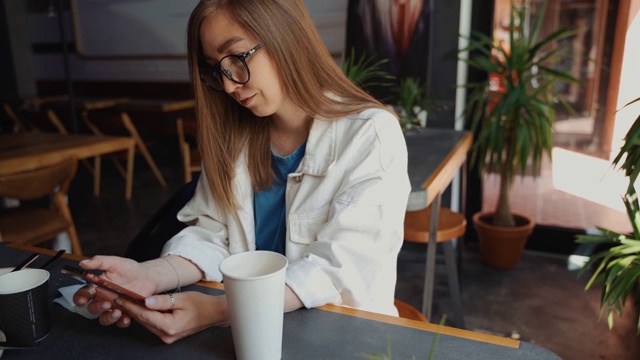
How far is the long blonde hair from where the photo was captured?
109 centimetres

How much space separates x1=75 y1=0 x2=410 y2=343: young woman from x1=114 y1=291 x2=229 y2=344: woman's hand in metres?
0.03

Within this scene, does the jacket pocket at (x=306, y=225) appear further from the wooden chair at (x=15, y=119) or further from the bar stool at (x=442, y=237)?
the wooden chair at (x=15, y=119)

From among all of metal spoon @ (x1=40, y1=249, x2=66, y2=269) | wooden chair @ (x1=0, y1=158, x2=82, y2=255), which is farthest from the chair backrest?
metal spoon @ (x1=40, y1=249, x2=66, y2=269)

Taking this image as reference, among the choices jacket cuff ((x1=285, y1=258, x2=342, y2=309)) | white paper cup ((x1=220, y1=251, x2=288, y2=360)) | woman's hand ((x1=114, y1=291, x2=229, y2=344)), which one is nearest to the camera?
white paper cup ((x1=220, y1=251, x2=288, y2=360))

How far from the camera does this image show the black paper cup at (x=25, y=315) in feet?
2.59

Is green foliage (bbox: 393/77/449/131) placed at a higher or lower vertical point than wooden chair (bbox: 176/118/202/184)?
higher

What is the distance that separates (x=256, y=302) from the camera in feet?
2.23

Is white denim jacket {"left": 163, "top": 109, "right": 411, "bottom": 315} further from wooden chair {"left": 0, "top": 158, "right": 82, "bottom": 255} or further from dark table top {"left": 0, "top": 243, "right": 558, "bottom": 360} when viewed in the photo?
wooden chair {"left": 0, "top": 158, "right": 82, "bottom": 255}

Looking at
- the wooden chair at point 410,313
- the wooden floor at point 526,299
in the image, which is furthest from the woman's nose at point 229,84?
the wooden floor at point 526,299

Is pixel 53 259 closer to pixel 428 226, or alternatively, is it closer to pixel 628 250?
pixel 428 226

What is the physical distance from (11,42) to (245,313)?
6940mm

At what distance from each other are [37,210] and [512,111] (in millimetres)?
2580

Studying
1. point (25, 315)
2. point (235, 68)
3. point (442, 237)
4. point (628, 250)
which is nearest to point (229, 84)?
point (235, 68)

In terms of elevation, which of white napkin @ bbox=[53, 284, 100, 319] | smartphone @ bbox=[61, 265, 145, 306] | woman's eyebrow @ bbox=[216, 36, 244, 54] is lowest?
white napkin @ bbox=[53, 284, 100, 319]
